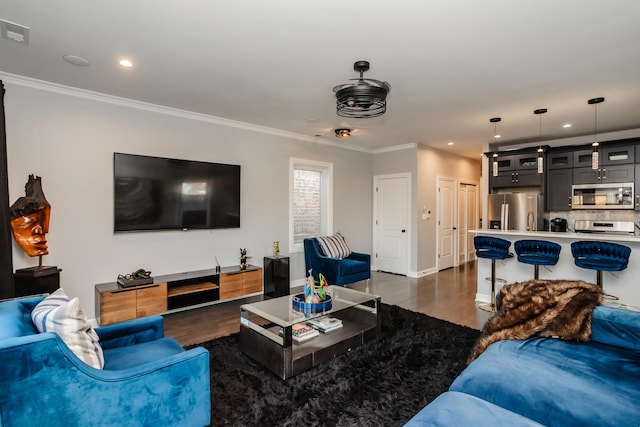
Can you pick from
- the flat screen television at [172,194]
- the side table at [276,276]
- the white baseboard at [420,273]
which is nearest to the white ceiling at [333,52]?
the flat screen television at [172,194]

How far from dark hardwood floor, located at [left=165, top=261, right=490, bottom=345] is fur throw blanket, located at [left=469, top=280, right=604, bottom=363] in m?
1.60

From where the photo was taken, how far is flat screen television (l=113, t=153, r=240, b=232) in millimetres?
3770

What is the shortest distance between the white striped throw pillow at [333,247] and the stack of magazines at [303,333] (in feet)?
7.62

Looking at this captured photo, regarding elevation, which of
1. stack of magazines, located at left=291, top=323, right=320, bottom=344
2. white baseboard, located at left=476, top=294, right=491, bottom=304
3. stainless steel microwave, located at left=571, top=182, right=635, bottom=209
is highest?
stainless steel microwave, located at left=571, top=182, right=635, bottom=209

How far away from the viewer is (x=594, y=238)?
12.2 ft

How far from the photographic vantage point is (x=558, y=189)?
566cm

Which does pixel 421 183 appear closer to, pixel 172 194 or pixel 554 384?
pixel 172 194

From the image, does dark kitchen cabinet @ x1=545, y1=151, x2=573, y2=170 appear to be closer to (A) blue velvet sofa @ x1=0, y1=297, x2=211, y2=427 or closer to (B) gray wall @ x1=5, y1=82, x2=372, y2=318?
(B) gray wall @ x1=5, y1=82, x2=372, y2=318

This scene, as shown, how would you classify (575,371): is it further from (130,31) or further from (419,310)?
(130,31)

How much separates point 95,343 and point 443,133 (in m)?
5.39

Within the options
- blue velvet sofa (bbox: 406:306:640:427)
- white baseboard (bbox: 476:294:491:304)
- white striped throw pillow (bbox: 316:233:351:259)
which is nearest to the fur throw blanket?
blue velvet sofa (bbox: 406:306:640:427)

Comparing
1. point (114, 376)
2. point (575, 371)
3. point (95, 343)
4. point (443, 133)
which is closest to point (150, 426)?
point (114, 376)

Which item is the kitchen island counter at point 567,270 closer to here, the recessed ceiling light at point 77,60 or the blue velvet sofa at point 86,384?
the blue velvet sofa at point 86,384

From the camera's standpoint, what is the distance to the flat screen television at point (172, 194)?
3770 millimetres
